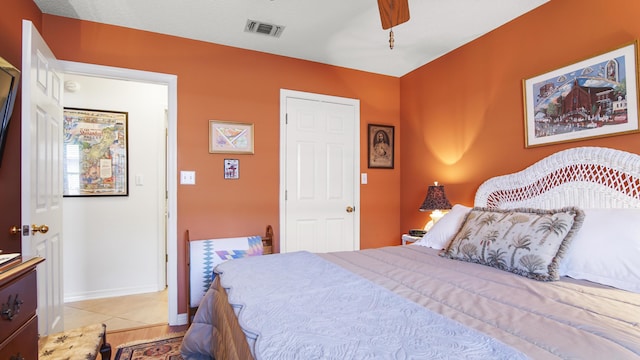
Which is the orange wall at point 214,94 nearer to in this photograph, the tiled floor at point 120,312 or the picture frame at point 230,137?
the picture frame at point 230,137

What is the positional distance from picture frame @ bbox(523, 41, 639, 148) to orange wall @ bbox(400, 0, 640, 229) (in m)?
0.05

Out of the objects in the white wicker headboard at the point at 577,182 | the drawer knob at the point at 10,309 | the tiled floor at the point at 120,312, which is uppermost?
the white wicker headboard at the point at 577,182

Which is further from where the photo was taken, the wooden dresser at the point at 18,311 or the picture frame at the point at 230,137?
the picture frame at the point at 230,137

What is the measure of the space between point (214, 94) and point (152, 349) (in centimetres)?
213

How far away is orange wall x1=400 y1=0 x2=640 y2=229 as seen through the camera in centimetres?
208

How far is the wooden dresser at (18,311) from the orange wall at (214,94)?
5.94 ft

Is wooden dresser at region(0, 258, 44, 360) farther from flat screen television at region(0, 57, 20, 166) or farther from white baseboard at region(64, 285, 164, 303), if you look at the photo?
white baseboard at region(64, 285, 164, 303)

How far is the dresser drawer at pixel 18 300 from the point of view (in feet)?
2.92

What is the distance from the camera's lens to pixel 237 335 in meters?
1.13

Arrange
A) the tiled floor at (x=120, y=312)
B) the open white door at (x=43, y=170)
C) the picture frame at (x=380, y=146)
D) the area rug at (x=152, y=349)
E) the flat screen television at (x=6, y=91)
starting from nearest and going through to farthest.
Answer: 1. the flat screen television at (x=6, y=91)
2. the open white door at (x=43, y=170)
3. the area rug at (x=152, y=349)
4. the tiled floor at (x=120, y=312)
5. the picture frame at (x=380, y=146)

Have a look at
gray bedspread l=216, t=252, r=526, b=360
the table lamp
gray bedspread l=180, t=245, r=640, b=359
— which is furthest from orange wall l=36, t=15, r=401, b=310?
gray bedspread l=216, t=252, r=526, b=360

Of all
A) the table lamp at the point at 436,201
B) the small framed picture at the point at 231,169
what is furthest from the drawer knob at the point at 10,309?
the table lamp at the point at 436,201

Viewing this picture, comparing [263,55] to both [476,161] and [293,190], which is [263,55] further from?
[476,161]

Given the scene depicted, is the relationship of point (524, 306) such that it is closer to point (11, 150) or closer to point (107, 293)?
point (11, 150)
